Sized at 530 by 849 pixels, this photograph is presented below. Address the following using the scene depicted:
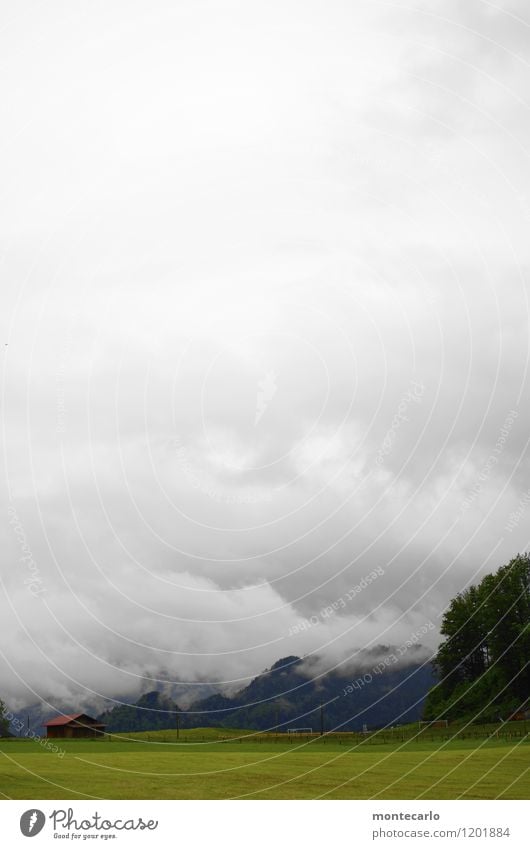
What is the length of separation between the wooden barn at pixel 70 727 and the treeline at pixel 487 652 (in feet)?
118

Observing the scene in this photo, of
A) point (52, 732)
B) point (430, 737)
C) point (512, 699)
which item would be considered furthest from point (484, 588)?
point (52, 732)

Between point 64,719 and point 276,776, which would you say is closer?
point 276,776

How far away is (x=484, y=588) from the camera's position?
282 ft

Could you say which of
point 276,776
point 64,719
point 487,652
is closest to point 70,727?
point 64,719

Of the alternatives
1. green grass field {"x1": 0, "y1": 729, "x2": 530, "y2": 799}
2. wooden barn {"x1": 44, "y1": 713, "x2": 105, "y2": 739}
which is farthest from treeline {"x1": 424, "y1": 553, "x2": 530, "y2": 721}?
wooden barn {"x1": 44, "y1": 713, "x2": 105, "y2": 739}

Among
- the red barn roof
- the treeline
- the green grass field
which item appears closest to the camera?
the green grass field

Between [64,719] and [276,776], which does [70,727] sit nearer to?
[64,719]

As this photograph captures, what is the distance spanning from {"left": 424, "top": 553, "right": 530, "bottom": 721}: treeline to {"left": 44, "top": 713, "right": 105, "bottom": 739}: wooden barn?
118 ft

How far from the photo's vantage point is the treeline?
73.8 meters

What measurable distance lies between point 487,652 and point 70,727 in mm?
44791

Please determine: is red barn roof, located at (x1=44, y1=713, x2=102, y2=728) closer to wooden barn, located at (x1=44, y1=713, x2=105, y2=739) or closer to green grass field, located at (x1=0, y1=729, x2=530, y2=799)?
wooden barn, located at (x1=44, y1=713, x2=105, y2=739)

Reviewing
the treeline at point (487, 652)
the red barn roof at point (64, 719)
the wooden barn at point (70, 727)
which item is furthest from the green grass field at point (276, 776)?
the red barn roof at point (64, 719)

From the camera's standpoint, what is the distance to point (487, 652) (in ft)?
273
